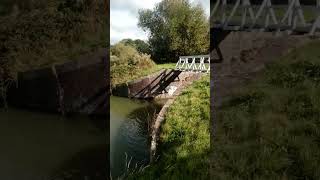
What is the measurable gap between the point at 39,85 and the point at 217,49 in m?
1.38

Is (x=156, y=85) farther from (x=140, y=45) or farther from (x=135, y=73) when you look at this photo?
(x=140, y=45)

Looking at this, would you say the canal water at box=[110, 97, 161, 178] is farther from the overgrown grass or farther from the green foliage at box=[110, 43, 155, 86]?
the overgrown grass

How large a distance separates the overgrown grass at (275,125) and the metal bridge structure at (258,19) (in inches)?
13.5

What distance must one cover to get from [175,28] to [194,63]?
0.30 metres

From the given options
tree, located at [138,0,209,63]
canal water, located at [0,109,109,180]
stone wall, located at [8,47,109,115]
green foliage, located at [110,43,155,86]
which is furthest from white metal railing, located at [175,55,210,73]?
canal water, located at [0,109,109,180]

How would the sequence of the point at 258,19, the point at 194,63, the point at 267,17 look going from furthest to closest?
the point at 258,19 → the point at 267,17 → the point at 194,63

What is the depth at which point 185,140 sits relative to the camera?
298 centimetres

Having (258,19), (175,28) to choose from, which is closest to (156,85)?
(175,28)

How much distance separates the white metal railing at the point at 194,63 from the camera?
296 cm

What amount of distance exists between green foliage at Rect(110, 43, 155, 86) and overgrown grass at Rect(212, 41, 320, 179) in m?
0.67

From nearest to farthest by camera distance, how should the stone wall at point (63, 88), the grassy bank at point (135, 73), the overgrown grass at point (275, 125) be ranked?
the overgrown grass at point (275, 125) → the grassy bank at point (135, 73) → the stone wall at point (63, 88)

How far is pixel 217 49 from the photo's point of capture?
3.11 metres

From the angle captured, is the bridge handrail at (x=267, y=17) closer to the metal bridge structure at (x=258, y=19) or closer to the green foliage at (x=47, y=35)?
the metal bridge structure at (x=258, y=19)

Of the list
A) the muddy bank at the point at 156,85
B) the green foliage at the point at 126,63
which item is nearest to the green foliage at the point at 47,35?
the green foliage at the point at 126,63
